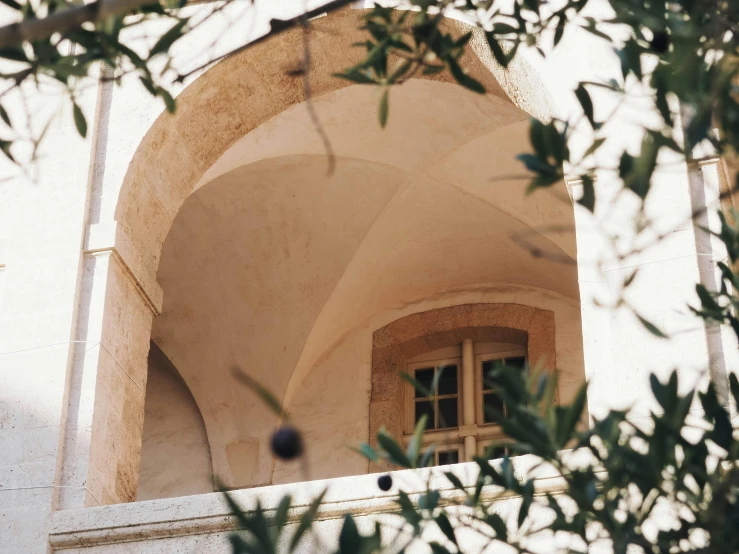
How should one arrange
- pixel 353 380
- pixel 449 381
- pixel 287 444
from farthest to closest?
1. pixel 353 380
2. pixel 449 381
3. pixel 287 444

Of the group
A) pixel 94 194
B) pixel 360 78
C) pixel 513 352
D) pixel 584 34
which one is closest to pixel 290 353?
pixel 513 352

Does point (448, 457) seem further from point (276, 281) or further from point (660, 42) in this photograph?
point (660, 42)

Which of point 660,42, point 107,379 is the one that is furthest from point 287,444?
point 107,379

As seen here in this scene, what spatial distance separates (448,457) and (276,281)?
1.68 metres

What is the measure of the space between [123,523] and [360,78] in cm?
271

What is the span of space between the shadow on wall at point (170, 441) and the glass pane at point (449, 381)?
1.68 meters

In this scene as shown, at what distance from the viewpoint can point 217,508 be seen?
425 centimetres

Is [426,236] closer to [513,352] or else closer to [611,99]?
[513,352]

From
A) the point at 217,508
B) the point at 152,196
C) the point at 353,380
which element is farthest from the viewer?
the point at 353,380

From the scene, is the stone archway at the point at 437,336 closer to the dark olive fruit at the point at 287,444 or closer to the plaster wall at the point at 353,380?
the plaster wall at the point at 353,380

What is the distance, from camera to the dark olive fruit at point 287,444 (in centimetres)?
159

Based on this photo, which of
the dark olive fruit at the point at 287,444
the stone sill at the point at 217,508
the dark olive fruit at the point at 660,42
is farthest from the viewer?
the stone sill at the point at 217,508

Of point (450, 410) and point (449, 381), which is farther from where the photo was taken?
point (449, 381)

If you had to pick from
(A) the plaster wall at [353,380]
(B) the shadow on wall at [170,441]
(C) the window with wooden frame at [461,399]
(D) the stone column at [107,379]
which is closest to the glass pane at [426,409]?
(C) the window with wooden frame at [461,399]
